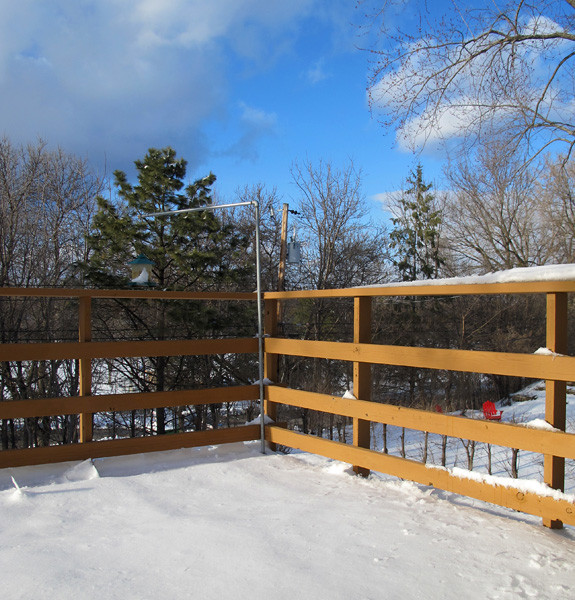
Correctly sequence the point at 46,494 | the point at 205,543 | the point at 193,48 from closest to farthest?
the point at 205,543 → the point at 46,494 → the point at 193,48

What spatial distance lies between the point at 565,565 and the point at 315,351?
1.89 m

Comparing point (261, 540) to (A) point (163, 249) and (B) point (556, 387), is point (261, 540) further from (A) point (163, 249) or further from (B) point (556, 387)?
(A) point (163, 249)

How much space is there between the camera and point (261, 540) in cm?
204

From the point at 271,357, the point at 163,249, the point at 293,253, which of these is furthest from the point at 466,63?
the point at 163,249

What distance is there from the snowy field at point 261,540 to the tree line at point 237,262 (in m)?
6.07

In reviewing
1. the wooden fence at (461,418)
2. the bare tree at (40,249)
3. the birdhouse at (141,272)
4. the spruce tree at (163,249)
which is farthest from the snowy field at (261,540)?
the bare tree at (40,249)

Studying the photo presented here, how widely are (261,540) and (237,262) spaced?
569 inches

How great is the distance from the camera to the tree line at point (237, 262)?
13188 millimetres

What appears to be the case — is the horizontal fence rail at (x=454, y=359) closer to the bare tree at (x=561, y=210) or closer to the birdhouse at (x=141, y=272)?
the birdhouse at (x=141, y=272)

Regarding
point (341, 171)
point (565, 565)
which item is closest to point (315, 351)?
point (565, 565)

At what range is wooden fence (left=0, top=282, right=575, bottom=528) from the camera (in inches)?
85.4

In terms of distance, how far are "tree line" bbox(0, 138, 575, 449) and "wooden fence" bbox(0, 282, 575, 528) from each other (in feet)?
17.2

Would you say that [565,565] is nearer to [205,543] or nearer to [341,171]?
[205,543]

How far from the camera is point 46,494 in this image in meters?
2.62
